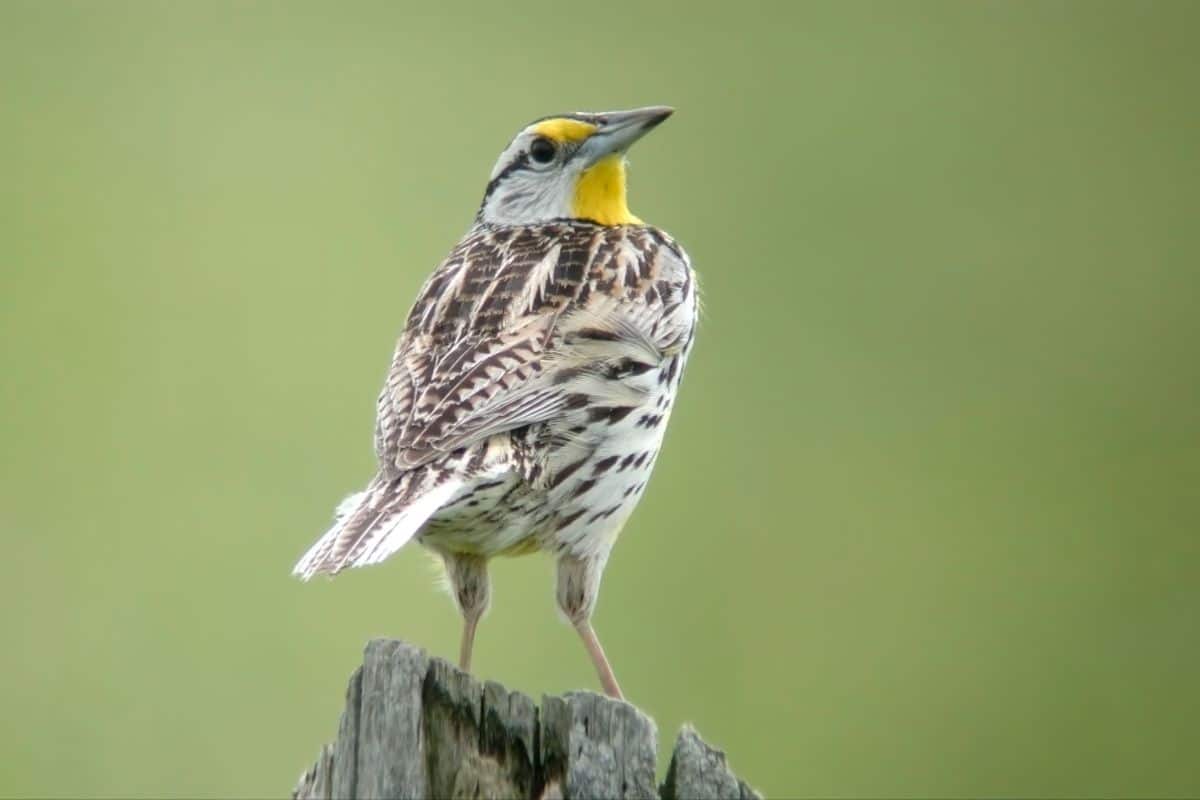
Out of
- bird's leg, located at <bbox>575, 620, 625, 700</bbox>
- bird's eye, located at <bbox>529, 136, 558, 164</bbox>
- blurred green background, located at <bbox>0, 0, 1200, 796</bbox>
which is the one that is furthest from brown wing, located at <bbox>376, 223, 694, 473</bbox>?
blurred green background, located at <bbox>0, 0, 1200, 796</bbox>

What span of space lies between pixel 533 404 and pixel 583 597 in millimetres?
499

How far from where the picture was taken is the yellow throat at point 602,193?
5.64 meters

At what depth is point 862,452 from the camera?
Answer: 33.0ft

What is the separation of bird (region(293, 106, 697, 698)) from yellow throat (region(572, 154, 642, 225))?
5.2 inches

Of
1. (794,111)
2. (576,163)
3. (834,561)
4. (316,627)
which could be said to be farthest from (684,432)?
(576,163)

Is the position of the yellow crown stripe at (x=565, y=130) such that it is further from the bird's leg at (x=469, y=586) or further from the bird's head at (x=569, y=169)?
the bird's leg at (x=469, y=586)

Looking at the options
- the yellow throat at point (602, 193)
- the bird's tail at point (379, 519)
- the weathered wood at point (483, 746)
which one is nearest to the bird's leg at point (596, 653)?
the bird's tail at point (379, 519)

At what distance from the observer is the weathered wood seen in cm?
316

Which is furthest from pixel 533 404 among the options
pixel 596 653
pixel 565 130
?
pixel 565 130

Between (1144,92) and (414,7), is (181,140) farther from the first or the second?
(1144,92)

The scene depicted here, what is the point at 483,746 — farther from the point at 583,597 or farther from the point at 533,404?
the point at 583,597

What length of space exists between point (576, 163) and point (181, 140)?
20.6ft

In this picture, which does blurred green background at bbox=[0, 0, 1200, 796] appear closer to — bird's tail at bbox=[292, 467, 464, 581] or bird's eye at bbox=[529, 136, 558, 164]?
bird's eye at bbox=[529, 136, 558, 164]

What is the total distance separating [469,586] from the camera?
496 centimetres
